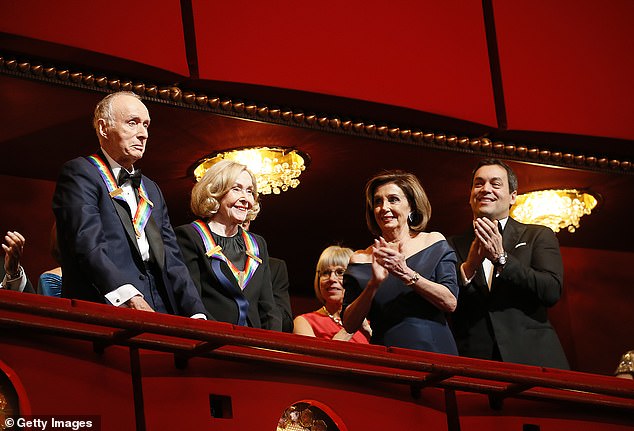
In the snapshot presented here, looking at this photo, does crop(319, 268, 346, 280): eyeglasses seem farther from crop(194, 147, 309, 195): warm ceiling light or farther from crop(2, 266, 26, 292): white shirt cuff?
crop(194, 147, 309, 195): warm ceiling light

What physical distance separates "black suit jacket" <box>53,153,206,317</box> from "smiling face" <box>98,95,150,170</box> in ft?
0.43

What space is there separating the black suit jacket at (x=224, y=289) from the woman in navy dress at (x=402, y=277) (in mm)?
304

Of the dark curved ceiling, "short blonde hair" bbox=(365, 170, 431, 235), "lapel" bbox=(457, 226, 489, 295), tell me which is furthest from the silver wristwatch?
the dark curved ceiling

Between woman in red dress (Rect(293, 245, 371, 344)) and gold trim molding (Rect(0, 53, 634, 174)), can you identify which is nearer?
woman in red dress (Rect(293, 245, 371, 344))

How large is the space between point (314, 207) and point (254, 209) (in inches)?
110

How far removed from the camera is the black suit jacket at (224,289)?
3.59 metres

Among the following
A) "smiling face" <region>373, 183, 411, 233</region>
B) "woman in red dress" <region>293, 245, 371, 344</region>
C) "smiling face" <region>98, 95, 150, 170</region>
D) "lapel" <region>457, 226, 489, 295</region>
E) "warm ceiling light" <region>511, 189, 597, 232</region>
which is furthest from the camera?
"warm ceiling light" <region>511, 189, 597, 232</region>

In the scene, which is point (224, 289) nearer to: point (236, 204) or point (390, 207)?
point (236, 204)

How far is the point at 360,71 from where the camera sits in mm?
5477

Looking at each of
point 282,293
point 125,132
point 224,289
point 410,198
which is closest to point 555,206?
point 282,293

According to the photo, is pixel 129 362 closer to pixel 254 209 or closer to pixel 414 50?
pixel 254 209

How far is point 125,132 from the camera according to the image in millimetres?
3449

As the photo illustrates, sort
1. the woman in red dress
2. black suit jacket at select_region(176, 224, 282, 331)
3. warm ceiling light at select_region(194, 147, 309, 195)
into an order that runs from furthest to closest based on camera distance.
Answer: warm ceiling light at select_region(194, 147, 309, 195) → the woman in red dress → black suit jacket at select_region(176, 224, 282, 331)

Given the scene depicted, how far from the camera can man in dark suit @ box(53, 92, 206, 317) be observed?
123 inches
